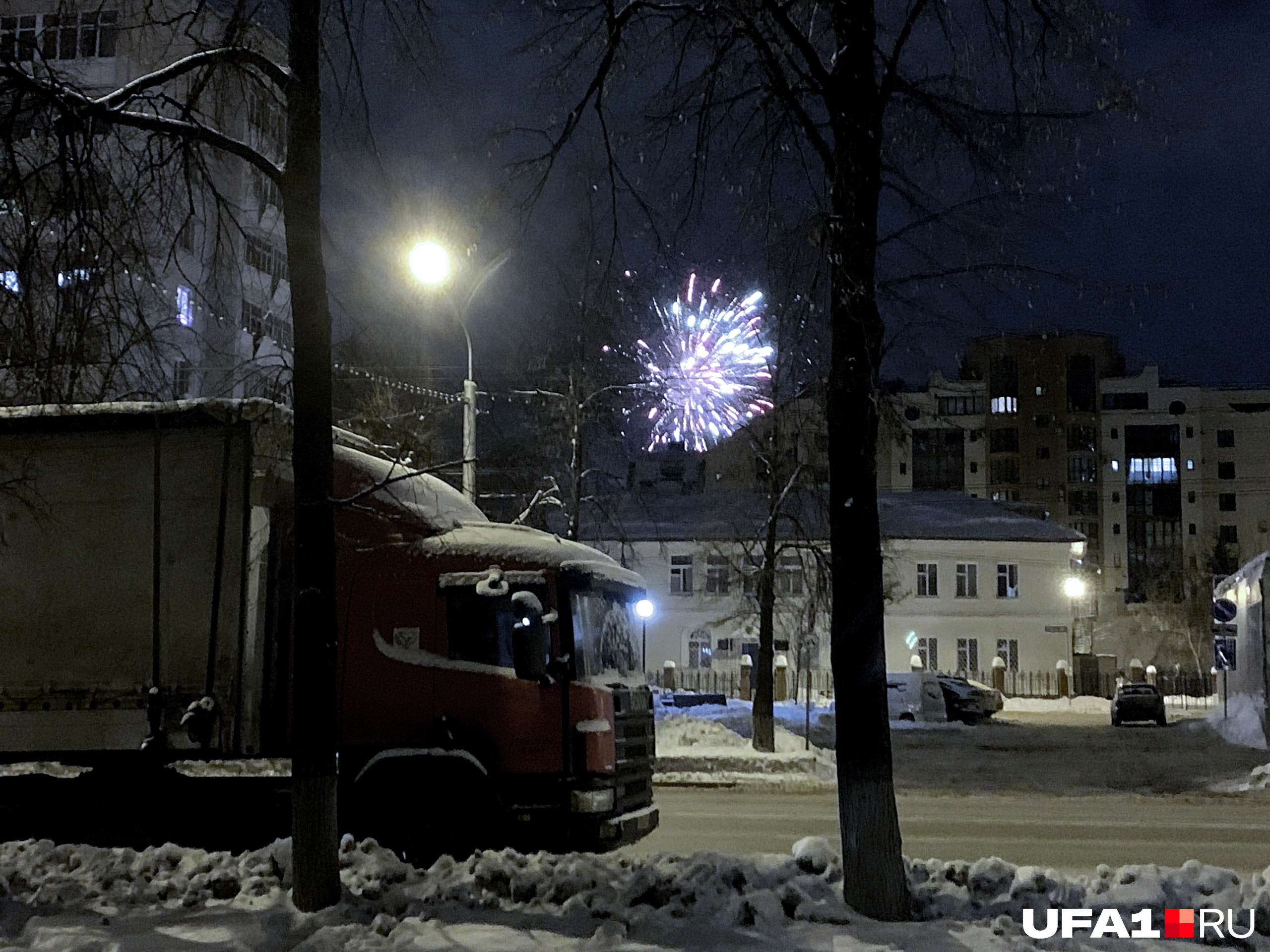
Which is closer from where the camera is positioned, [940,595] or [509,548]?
[509,548]

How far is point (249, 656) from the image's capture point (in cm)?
1074

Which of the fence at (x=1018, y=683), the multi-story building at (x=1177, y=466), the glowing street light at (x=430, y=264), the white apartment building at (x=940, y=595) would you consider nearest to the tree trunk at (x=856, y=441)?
the glowing street light at (x=430, y=264)

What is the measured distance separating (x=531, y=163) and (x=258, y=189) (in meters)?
2.86

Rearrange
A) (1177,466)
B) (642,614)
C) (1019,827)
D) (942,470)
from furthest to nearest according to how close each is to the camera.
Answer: (1177,466) → (942,470) → (1019,827) → (642,614)

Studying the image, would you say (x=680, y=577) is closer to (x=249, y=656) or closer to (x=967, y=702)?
(x=967, y=702)

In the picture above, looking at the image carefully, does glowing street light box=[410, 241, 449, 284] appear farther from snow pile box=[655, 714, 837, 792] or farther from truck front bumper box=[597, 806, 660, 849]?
snow pile box=[655, 714, 837, 792]

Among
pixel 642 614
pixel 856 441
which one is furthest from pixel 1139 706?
pixel 856 441

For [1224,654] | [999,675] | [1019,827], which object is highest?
[1224,654]

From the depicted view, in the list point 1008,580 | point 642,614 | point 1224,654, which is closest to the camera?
point 642,614

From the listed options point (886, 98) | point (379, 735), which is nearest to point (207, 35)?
point (886, 98)

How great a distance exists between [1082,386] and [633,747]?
92.8 metres

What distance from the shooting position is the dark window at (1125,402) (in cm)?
9800

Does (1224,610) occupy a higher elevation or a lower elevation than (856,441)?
lower

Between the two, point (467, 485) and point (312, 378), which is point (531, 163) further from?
point (467, 485)
